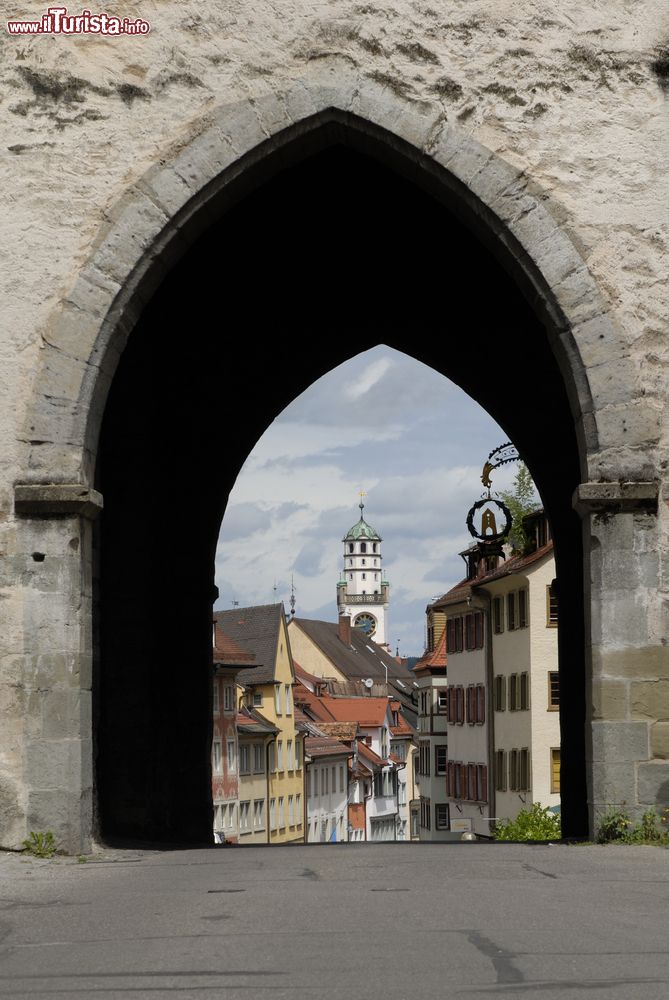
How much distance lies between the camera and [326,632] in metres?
121

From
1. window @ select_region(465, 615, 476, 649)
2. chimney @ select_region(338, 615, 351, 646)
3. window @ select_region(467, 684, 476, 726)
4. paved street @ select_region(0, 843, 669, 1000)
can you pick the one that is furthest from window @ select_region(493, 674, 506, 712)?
chimney @ select_region(338, 615, 351, 646)

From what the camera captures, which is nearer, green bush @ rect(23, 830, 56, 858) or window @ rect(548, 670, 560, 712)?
green bush @ rect(23, 830, 56, 858)

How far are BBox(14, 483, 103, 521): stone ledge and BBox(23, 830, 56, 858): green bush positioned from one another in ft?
5.36

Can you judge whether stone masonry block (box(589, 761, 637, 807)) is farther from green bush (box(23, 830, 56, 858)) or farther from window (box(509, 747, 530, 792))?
window (box(509, 747, 530, 792))

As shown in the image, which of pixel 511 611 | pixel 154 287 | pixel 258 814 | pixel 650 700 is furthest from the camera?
pixel 258 814

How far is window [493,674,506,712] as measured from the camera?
47031 mm

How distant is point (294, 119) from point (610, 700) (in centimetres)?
351

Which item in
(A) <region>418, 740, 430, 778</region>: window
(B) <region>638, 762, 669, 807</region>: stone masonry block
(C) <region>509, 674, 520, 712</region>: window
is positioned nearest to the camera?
(B) <region>638, 762, 669, 807</region>: stone masonry block

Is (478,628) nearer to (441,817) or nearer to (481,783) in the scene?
(481,783)

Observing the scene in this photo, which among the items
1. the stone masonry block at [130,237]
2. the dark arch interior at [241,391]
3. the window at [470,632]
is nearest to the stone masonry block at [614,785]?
the dark arch interior at [241,391]

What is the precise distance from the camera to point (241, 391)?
1423 centimetres

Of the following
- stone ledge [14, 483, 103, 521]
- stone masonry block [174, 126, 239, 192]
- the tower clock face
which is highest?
the tower clock face

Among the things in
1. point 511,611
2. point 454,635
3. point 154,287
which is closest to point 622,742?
point 154,287

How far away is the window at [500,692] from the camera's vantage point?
47031 millimetres
